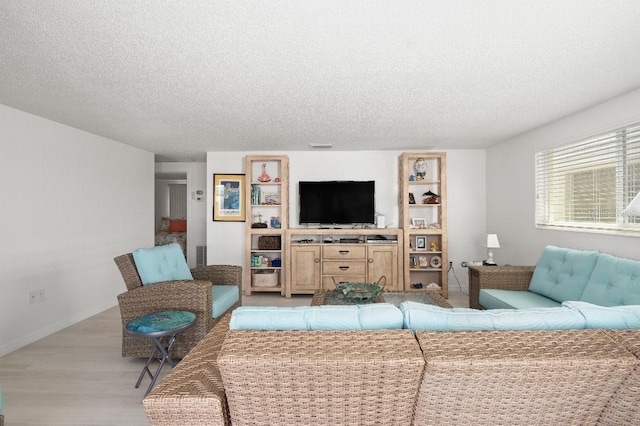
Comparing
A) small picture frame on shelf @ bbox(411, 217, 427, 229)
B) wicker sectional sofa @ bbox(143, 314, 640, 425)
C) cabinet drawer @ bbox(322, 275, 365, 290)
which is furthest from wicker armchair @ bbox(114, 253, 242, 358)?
small picture frame on shelf @ bbox(411, 217, 427, 229)

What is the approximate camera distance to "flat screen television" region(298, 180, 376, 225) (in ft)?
16.7

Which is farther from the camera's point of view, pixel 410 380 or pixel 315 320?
pixel 315 320

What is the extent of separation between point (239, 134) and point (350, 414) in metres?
3.59

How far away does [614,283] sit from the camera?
7.96ft

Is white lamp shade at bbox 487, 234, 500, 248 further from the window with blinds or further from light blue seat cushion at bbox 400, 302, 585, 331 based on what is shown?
light blue seat cushion at bbox 400, 302, 585, 331

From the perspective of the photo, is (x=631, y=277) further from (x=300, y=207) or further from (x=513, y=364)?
(x=300, y=207)

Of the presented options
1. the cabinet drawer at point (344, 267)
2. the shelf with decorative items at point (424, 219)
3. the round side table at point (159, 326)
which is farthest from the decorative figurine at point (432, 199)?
the round side table at point (159, 326)

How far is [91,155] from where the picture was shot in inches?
161

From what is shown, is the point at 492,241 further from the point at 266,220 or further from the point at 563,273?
the point at 266,220

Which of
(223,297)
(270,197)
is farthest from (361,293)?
(270,197)

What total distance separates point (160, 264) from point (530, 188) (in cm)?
438

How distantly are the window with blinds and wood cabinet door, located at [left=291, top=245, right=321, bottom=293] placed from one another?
2.97 m

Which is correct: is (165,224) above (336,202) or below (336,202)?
below

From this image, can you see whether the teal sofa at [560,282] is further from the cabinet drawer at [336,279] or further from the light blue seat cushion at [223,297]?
the light blue seat cushion at [223,297]
